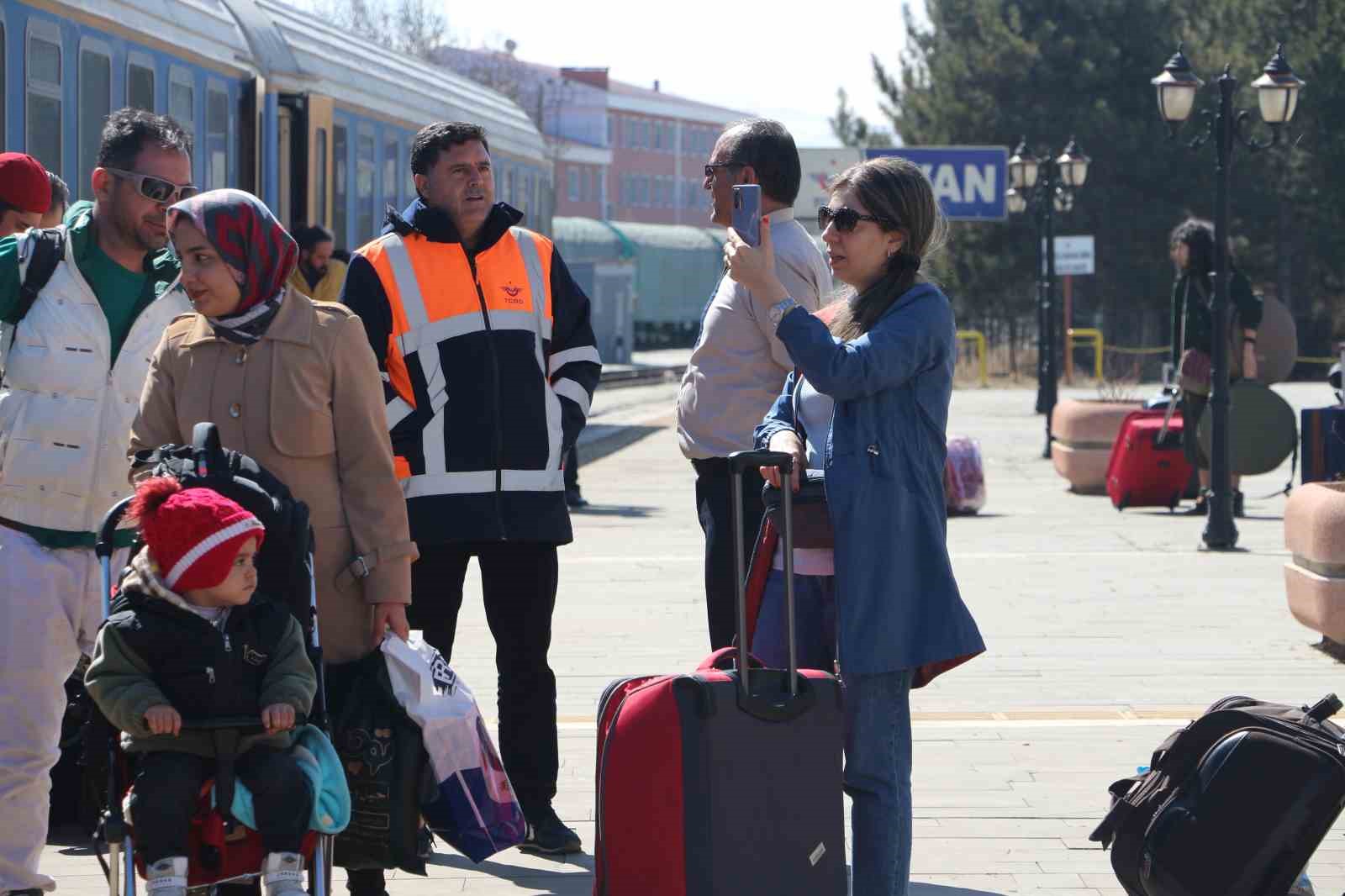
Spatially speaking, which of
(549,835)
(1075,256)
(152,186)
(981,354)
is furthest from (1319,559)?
(981,354)

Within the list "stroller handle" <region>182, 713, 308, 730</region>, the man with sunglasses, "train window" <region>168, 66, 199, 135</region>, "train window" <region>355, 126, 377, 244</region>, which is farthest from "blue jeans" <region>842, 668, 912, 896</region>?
"train window" <region>355, 126, 377, 244</region>

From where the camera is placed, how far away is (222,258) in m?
4.60

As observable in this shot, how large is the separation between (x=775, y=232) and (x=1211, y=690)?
3.11 metres

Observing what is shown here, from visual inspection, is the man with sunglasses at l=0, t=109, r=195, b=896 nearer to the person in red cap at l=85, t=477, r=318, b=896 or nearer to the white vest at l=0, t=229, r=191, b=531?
the white vest at l=0, t=229, r=191, b=531

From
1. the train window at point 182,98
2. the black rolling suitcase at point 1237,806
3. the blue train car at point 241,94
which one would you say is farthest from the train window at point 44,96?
the black rolling suitcase at point 1237,806

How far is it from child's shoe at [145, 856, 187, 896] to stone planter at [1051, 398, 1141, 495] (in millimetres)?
14085

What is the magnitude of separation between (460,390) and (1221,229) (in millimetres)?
9114

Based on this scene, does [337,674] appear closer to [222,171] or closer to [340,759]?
[340,759]

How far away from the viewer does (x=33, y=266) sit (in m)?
5.17

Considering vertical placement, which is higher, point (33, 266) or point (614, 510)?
point (33, 266)

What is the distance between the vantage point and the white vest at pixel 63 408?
5.15 m

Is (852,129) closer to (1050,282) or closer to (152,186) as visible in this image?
(1050,282)

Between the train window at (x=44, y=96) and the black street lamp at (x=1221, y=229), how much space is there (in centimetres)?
680

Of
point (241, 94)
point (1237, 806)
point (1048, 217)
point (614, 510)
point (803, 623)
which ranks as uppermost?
point (241, 94)
